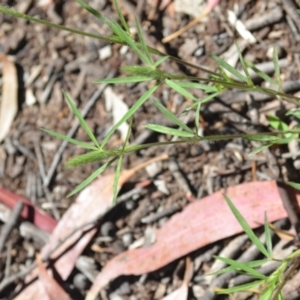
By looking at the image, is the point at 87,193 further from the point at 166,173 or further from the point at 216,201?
the point at 216,201

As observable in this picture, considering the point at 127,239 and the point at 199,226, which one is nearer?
the point at 199,226

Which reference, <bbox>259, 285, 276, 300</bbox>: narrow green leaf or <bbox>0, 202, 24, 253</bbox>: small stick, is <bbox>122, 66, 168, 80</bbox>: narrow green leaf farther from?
<bbox>0, 202, 24, 253</bbox>: small stick

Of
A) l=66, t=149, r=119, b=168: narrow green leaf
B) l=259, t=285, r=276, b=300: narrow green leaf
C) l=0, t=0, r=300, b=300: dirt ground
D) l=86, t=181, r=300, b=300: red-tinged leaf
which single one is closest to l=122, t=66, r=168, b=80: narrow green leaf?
l=66, t=149, r=119, b=168: narrow green leaf

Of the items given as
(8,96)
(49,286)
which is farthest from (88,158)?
(8,96)

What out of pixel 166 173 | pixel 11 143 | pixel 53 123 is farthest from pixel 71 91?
pixel 166 173

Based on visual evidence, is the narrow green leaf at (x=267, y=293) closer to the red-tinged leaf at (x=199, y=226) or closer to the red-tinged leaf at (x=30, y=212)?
the red-tinged leaf at (x=199, y=226)

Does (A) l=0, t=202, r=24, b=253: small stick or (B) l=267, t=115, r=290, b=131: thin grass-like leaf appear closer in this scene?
(B) l=267, t=115, r=290, b=131: thin grass-like leaf

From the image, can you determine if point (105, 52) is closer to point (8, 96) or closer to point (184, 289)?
point (8, 96)
